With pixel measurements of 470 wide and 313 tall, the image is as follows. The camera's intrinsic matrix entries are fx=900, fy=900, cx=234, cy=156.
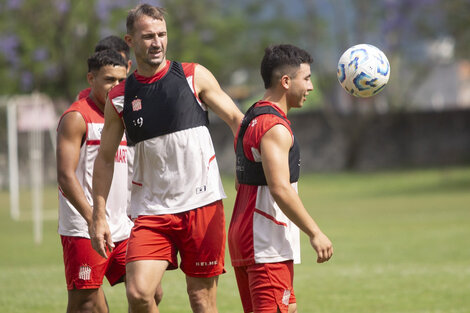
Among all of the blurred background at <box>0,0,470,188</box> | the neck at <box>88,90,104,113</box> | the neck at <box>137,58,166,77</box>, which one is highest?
the blurred background at <box>0,0,470,188</box>

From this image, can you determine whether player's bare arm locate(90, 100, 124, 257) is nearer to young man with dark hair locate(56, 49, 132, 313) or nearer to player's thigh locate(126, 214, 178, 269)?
player's thigh locate(126, 214, 178, 269)

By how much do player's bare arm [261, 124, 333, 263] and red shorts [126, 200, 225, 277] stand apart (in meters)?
0.81

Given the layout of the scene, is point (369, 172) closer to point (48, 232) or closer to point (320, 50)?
point (320, 50)

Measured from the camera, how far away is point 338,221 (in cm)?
2078

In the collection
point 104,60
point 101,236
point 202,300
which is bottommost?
point 202,300

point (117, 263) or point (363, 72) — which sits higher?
point (363, 72)

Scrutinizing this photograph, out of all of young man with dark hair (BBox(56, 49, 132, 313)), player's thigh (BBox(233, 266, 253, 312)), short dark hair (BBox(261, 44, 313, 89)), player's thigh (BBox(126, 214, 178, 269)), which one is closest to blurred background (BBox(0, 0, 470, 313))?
young man with dark hair (BBox(56, 49, 132, 313))

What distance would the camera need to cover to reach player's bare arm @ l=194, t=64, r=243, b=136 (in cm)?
641

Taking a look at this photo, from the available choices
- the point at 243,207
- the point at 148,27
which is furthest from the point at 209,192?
the point at 148,27

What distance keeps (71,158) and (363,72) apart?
2.39m

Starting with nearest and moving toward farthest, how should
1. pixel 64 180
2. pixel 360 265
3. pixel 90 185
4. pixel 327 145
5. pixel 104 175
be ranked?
pixel 104 175 → pixel 64 180 → pixel 90 185 → pixel 360 265 → pixel 327 145

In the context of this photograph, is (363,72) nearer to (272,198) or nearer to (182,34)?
(272,198)

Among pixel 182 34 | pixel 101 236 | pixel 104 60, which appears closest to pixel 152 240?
pixel 101 236

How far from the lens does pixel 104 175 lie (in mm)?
6516
